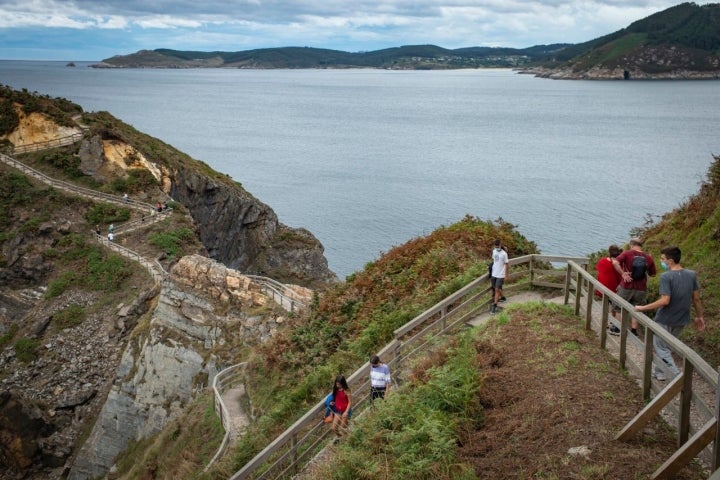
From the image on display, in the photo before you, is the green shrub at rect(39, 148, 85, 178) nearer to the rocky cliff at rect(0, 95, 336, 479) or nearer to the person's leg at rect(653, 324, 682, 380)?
the rocky cliff at rect(0, 95, 336, 479)

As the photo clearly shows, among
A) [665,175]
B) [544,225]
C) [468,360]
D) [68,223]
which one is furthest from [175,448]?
[665,175]

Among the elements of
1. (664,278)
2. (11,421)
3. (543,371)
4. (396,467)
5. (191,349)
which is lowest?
(11,421)

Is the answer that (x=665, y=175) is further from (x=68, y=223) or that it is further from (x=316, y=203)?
(x=68, y=223)

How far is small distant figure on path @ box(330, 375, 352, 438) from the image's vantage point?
11.8 metres

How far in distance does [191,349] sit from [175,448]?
7801mm

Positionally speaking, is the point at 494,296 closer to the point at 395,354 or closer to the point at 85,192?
the point at 395,354

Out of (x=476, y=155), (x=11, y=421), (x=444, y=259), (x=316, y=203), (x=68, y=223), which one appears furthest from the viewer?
(x=476, y=155)

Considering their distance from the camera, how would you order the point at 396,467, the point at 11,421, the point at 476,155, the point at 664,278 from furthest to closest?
the point at 476,155 < the point at 11,421 < the point at 664,278 < the point at 396,467

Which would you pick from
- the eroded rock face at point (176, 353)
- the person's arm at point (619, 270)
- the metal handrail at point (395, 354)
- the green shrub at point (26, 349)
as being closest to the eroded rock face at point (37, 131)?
the green shrub at point (26, 349)

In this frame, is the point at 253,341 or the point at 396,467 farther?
the point at 253,341

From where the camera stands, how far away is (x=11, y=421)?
29.7 m

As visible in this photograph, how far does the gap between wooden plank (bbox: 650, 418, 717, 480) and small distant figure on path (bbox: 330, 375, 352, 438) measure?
5.76 m

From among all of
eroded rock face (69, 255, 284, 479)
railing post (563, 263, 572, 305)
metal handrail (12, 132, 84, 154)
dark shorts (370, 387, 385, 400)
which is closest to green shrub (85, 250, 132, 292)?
eroded rock face (69, 255, 284, 479)

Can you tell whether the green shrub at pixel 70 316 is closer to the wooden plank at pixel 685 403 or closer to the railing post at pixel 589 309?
the railing post at pixel 589 309
